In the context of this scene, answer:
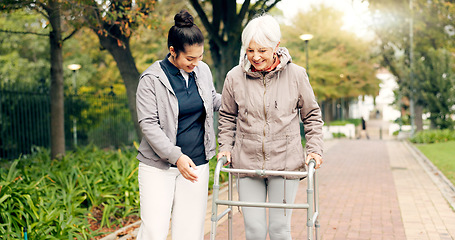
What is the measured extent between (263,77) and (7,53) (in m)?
23.3

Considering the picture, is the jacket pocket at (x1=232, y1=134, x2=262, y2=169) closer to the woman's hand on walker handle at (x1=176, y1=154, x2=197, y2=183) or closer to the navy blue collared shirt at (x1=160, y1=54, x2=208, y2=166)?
the navy blue collared shirt at (x1=160, y1=54, x2=208, y2=166)

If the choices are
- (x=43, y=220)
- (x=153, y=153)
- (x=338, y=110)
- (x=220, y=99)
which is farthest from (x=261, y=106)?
(x=338, y=110)

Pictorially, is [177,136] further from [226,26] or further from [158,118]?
[226,26]

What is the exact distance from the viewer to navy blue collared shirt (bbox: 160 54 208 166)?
9.33ft

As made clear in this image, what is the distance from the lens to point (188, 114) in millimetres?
2863

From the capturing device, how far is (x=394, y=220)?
6176 millimetres

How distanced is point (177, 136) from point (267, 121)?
548mm

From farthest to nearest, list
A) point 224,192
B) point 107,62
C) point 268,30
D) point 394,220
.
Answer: point 107,62
point 224,192
point 394,220
point 268,30

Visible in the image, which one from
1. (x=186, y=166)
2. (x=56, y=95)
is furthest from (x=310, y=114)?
(x=56, y=95)

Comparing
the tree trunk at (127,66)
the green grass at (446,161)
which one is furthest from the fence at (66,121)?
the green grass at (446,161)

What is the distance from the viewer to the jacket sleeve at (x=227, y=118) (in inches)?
118

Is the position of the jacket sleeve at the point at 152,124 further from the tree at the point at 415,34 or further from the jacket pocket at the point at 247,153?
the tree at the point at 415,34

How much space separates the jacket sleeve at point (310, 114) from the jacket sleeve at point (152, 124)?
83cm

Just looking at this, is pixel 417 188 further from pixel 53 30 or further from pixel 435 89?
pixel 435 89
